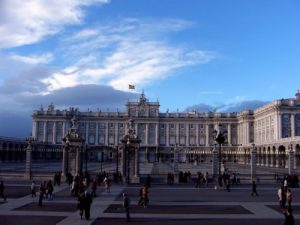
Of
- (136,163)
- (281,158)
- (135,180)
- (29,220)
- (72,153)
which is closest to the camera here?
(29,220)

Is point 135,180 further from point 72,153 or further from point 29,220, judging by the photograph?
point 29,220

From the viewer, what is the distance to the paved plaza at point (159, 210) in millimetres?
21578

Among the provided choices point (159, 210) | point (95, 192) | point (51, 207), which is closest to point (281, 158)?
point (95, 192)

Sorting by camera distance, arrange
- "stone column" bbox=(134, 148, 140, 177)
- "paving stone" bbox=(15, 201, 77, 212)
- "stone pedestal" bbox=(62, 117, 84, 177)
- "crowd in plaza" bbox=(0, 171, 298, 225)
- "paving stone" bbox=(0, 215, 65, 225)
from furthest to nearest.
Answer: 1. "stone pedestal" bbox=(62, 117, 84, 177)
2. "stone column" bbox=(134, 148, 140, 177)
3. "paving stone" bbox=(15, 201, 77, 212)
4. "crowd in plaza" bbox=(0, 171, 298, 225)
5. "paving stone" bbox=(0, 215, 65, 225)

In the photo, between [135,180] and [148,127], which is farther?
[148,127]

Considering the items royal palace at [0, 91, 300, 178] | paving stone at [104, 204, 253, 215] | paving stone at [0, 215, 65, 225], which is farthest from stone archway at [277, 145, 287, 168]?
paving stone at [0, 215, 65, 225]

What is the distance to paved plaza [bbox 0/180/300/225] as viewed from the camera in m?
21.6

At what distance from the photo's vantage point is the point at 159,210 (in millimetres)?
25375

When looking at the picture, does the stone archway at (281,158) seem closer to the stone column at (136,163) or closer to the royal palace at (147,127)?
the stone column at (136,163)

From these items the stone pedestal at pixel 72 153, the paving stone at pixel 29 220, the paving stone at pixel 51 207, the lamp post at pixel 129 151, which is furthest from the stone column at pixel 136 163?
the paving stone at pixel 29 220

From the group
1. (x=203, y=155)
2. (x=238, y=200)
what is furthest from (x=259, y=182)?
(x=203, y=155)

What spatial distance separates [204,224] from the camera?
20.6 m

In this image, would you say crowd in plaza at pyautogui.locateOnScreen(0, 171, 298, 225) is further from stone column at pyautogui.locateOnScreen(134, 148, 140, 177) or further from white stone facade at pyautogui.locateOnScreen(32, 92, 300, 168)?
white stone facade at pyautogui.locateOnScreen(32, 92, 300, 168)

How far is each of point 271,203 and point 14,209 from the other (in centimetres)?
1587
